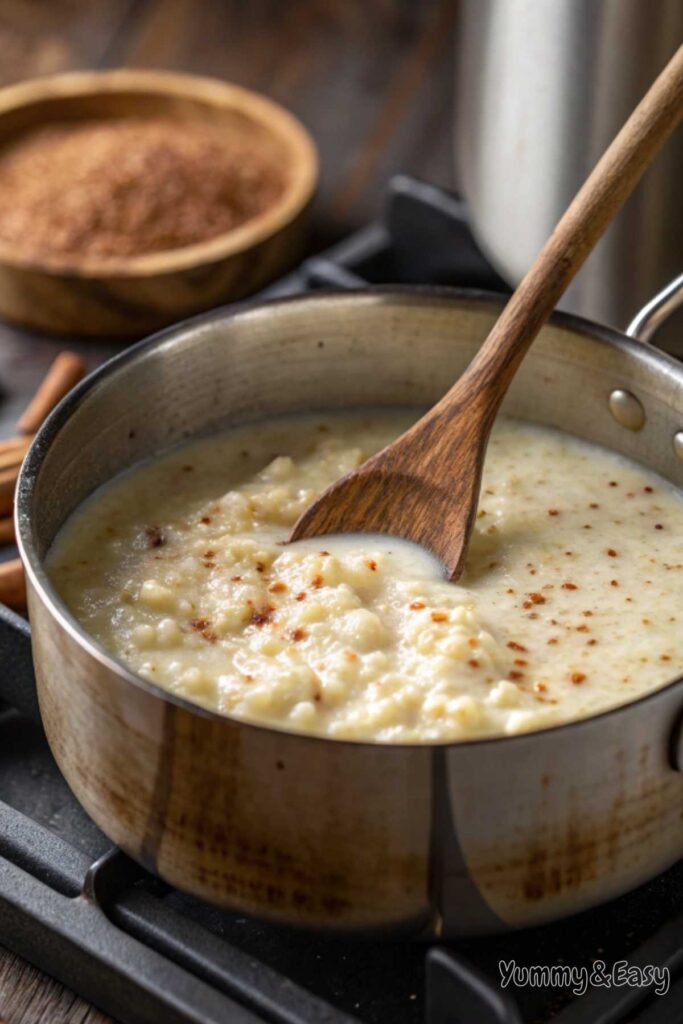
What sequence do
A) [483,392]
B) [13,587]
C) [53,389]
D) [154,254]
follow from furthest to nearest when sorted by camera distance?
[154,254] → [53,389] → [13,587] → [483,392]

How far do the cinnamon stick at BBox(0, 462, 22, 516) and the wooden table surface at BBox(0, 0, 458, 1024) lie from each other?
3.01 feet

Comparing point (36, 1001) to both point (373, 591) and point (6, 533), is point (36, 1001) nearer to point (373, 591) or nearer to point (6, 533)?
point (373, 591)

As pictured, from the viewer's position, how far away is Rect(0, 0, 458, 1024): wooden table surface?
94.5 inches

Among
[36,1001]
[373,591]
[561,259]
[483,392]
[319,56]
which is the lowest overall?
[36,1001]

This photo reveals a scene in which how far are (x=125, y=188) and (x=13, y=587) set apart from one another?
802 mm

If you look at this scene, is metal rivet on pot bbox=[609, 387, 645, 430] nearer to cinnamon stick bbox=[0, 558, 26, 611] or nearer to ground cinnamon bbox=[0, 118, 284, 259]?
cinnamon stick bbox=[0, 558, 26, 611]

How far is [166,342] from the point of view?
53.7 inches

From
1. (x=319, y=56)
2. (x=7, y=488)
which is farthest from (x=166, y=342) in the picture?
(x=319, y=56)

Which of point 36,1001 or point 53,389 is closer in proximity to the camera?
point 36,1001

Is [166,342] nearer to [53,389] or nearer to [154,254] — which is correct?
[53,389]

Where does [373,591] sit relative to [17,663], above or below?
above

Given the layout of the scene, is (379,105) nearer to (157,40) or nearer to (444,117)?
(444,117)

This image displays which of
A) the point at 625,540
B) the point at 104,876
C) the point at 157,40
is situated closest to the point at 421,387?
the point at 625,540

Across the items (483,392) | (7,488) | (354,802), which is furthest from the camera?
(7,488)
